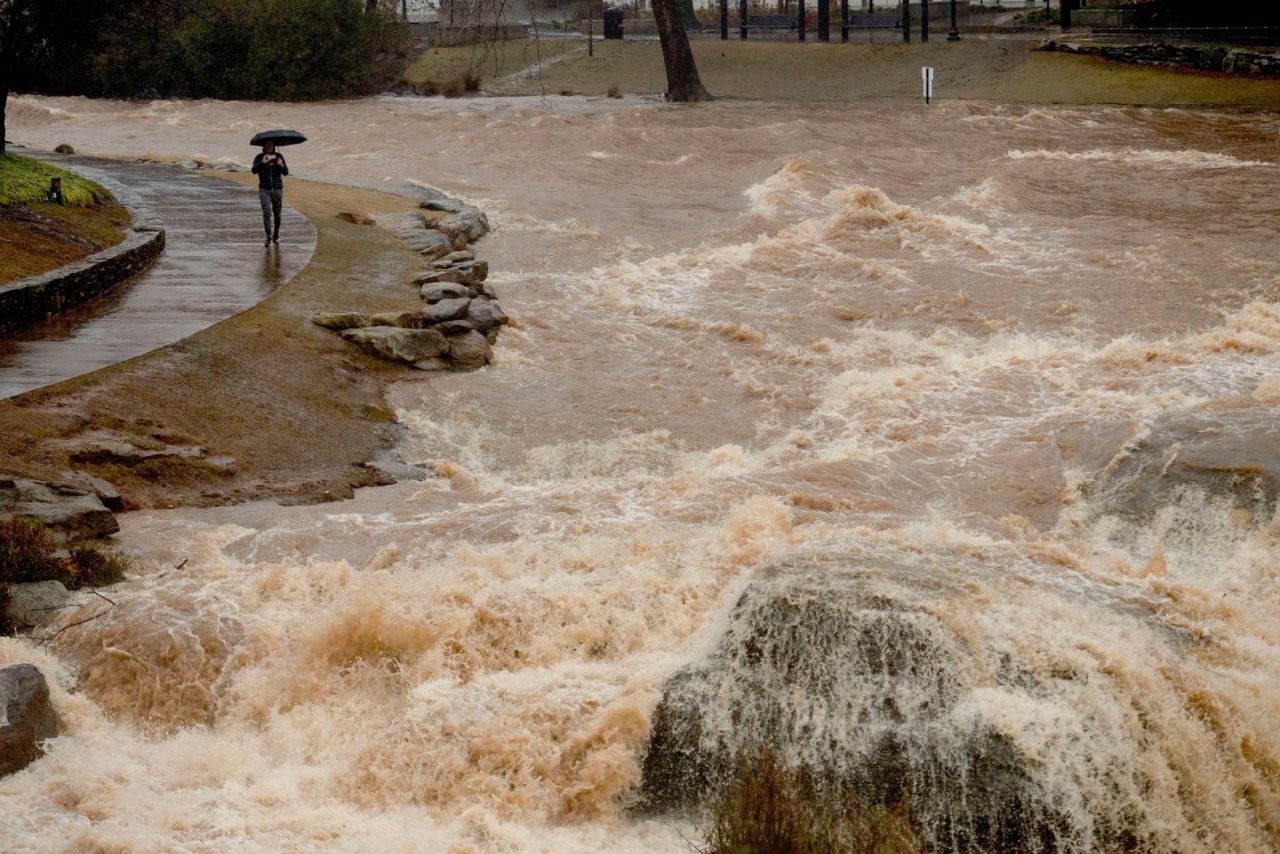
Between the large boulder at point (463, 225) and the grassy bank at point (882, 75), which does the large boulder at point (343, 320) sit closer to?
the large boulder at point (463, 225)

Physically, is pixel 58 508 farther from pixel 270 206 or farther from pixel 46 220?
pixel 270 206

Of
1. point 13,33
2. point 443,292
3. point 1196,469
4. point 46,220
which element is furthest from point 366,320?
point 1196,469

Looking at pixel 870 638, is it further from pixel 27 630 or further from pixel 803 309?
pixel 803 309

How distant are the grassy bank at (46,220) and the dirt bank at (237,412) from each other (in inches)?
84.6

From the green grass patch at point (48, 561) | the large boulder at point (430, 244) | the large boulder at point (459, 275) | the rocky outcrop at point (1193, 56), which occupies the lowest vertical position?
the green grass patch at point (48, 561)

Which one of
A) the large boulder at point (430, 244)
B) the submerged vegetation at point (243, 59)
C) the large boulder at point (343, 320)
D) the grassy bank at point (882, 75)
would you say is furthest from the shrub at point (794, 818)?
the submerged vegetation at point (243, 59)

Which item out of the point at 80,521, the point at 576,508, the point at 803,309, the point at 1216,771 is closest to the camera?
the point at 1216,771

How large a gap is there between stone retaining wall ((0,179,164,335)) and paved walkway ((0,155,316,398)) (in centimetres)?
11

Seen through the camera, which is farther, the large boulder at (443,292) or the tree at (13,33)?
the tree at (13,33)

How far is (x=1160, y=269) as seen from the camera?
14.3m

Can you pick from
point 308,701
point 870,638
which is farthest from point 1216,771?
point 308,701

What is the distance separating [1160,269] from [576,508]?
830cm

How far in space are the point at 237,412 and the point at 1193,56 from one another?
81.5 ft

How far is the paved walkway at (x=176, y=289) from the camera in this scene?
10.4 metres
